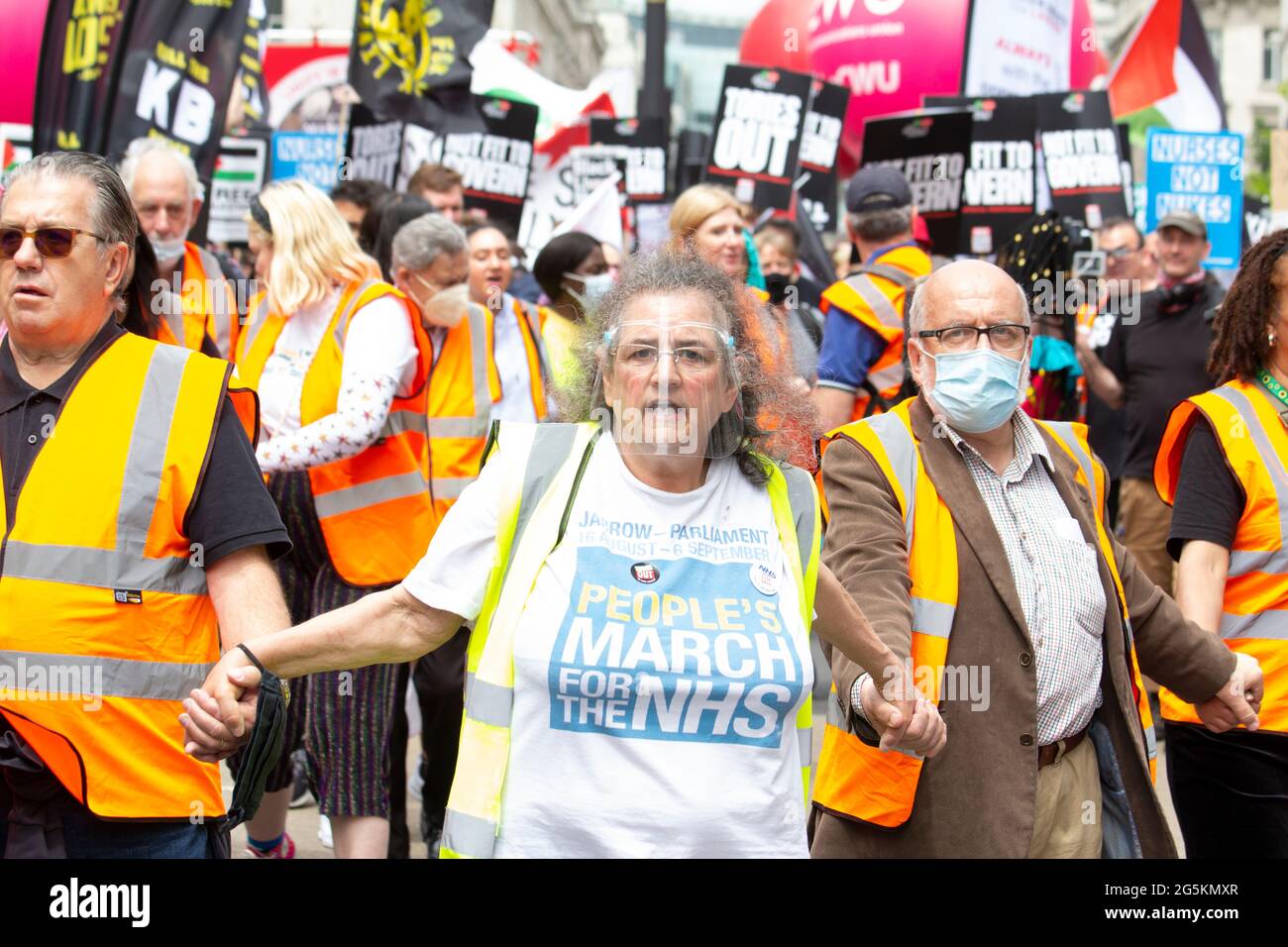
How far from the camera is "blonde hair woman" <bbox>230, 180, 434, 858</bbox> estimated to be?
16.3ft

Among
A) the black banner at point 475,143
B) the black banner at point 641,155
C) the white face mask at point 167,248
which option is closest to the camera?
the white face mask at point 167,248

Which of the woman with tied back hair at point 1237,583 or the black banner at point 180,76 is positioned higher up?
the black banner at point 180,76

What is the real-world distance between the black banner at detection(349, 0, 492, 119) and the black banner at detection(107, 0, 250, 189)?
2.04 meters

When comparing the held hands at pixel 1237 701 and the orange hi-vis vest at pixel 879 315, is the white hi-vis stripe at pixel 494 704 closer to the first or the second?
the held hands at pixel 1237 701

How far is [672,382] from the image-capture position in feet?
9.77

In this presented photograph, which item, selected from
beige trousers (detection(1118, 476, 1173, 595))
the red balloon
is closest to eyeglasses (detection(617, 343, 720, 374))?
beige trousers (detection(1118, 476, 1173, 595))

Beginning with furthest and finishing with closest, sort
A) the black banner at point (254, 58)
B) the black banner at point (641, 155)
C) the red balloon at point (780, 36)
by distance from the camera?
the red balloon at point (780, 36) → the black banner at point (641, 155) → the black banner at point (254, 58)

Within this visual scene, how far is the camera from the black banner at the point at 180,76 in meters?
7.02

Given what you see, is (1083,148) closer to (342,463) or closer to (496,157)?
(496,157)

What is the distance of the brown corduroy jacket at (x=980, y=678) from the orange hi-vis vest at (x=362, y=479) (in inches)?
71.4

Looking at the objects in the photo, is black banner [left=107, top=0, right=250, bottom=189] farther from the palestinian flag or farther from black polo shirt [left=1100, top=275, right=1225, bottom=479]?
the palestinian flag

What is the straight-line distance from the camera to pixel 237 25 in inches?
294

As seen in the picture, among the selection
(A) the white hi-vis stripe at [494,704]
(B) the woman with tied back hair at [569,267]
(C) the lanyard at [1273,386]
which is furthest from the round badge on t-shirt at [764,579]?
(B) the woman with tied back hair at [569,267]

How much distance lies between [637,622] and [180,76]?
5.23 m
